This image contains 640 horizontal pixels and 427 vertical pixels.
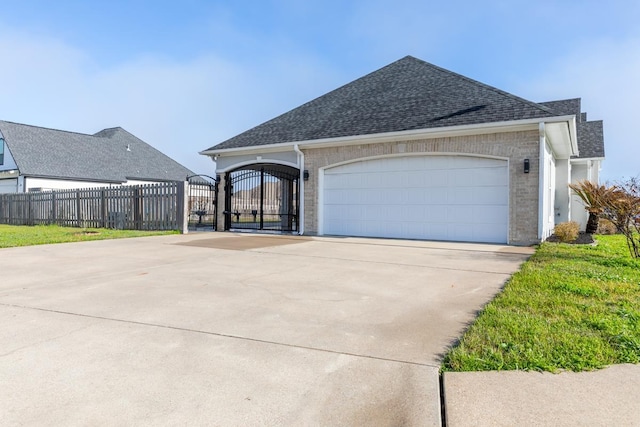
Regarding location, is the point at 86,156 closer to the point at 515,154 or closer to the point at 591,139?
the point at 515,154

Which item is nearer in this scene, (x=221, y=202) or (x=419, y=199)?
(x=419, y=199)

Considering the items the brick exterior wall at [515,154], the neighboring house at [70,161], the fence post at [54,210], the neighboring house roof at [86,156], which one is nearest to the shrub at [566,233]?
the brick exterior wall at [515,154]

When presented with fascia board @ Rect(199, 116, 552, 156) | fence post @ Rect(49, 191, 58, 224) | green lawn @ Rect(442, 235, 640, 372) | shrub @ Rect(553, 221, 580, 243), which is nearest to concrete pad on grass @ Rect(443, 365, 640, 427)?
green lawn @ Rect(442, 235, 640, 372)

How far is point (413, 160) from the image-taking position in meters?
11.5

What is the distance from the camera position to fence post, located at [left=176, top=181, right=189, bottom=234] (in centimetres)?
1357

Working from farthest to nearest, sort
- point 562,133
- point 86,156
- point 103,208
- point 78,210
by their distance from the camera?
point 86,156, point 78,210, point 103,208, point 562,133

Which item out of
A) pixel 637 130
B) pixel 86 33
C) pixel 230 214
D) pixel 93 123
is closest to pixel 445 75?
pixel 230 214

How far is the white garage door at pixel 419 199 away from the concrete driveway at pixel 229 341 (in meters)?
4.51

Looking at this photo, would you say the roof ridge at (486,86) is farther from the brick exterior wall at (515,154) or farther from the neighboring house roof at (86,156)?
the neighboring house roof at (86,156)

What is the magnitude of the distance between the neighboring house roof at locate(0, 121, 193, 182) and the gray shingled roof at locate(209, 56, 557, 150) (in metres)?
16.9

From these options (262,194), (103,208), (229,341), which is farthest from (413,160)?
(103,208)

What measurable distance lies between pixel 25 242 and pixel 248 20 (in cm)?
997

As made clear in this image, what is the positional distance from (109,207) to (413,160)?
39.9 ft

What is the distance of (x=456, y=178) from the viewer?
35.6 ft
